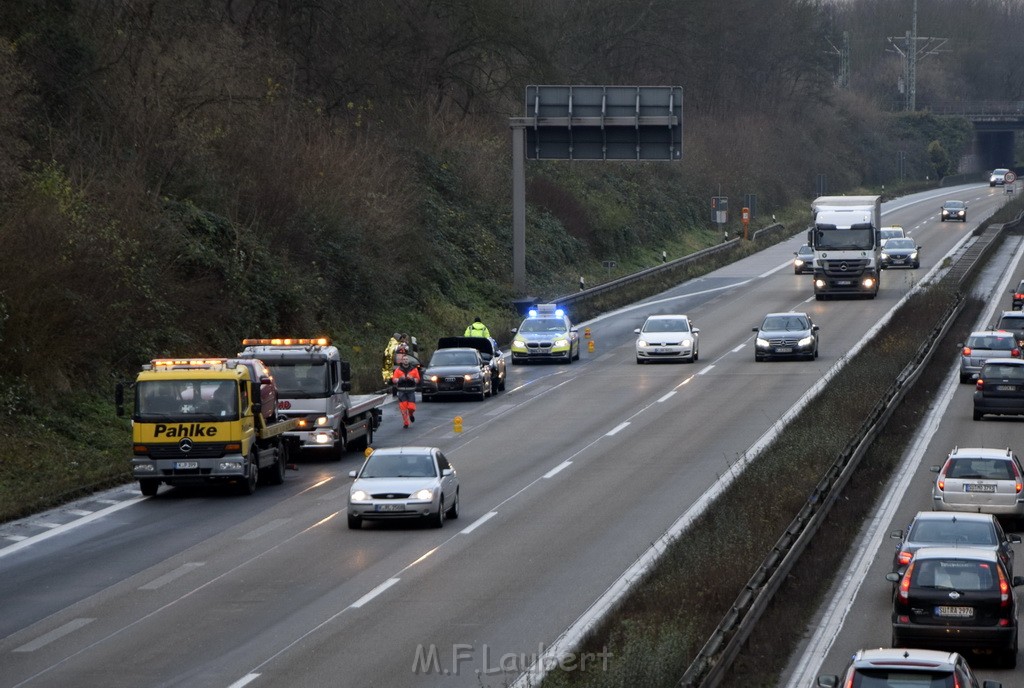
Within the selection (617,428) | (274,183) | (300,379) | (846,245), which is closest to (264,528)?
(300,379)

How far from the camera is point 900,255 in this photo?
75312 millimetres

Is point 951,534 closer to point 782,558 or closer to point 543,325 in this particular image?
point 782,558

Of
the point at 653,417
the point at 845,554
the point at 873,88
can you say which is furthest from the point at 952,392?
the point at 873,88

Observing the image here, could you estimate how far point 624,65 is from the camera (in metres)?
106

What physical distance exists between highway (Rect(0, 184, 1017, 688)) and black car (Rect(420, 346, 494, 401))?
0.62 metres

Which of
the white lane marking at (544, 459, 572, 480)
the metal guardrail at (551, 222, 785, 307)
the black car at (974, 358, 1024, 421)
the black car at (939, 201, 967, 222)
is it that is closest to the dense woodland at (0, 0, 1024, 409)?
the metal guardrail at (551, 222, 785, 307)

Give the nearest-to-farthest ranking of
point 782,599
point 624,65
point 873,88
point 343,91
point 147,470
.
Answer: point 782,599
point 147,470
point 343,91
point 624,65
point 873,88

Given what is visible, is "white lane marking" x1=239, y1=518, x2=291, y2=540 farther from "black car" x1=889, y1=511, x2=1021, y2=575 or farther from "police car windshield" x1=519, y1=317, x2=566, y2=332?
"police car windshield" x1=519, y1=317, x2=566, y2=332

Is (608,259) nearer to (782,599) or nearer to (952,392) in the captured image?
(952,392)

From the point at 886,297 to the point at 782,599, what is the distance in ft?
154

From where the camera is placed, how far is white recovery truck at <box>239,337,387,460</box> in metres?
31.4

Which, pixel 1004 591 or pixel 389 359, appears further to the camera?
pixel 389 359

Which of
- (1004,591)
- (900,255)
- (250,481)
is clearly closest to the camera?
(1004,591)

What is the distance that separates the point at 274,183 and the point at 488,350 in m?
10.7
